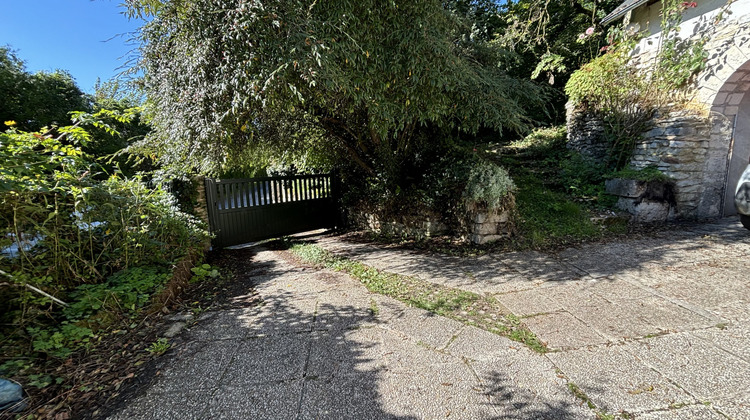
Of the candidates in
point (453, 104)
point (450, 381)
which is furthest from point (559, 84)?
point (450, 381)

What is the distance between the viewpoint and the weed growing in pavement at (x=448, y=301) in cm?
229

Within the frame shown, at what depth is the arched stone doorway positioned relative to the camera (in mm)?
4742

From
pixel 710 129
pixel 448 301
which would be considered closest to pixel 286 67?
pixel 448 301

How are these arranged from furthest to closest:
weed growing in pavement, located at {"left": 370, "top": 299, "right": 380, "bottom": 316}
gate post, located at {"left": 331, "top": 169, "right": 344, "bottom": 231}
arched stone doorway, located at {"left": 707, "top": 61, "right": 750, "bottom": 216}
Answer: gate post, located at {"left": 331, "top": 169, "right": 344, "bottom": 231}
arched stone doorway, located at {"left": 707, "top": 61, "right": 750, "bottom": 216}
weed growing in pavement, located at {"left": 370, "top": 299, "right": 380, "bottom": 316}

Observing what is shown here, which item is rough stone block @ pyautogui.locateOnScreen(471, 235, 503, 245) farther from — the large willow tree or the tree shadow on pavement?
the tree shadow on pavement

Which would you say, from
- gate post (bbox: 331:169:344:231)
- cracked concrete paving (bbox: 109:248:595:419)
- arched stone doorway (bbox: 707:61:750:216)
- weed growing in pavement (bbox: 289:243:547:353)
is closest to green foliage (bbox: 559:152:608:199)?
arched stone doorway (bbox: 707:61:750:216)

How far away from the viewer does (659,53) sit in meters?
5.34

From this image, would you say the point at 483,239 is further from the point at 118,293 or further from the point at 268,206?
the point at 118,293

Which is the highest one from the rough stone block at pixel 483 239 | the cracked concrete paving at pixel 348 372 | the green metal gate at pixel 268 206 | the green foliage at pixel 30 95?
the green foliage at pixel 30 95

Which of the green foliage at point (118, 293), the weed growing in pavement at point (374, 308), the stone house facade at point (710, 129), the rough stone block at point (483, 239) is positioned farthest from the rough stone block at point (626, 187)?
the green foliage at point (118, 293)

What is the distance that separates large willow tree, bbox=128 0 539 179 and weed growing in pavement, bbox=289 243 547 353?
1775mm

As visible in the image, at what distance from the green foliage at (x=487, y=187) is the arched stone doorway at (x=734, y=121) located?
3.93 metres

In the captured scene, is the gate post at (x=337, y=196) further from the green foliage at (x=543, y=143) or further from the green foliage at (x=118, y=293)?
the green foliage at (x=543, y=143)

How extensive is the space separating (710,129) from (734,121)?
0.48m
